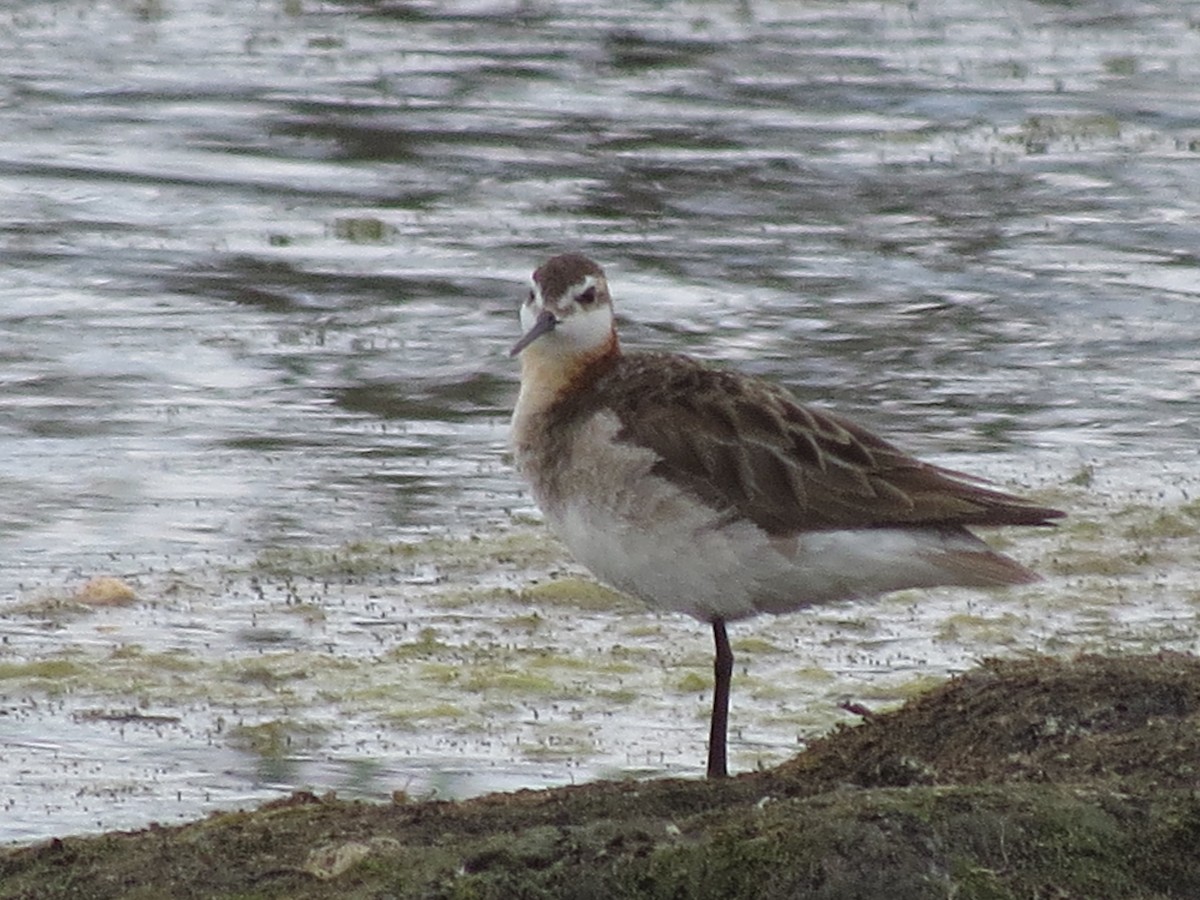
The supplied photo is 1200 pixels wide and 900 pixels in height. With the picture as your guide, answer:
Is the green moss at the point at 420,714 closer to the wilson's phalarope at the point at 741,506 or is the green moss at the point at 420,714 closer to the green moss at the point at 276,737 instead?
the green moss at the point at 276,737

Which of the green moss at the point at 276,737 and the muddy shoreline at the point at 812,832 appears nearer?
the muddy shoreline at the point at 812,832

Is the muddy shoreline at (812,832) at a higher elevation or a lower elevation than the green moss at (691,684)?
higher

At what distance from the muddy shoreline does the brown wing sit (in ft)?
2.08

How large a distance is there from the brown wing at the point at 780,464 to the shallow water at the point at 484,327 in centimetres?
116

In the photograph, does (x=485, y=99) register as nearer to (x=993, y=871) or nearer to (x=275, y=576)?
(x=275, y=576)

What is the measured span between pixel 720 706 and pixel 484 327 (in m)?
5.79

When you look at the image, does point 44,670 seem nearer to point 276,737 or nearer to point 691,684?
point 276,737

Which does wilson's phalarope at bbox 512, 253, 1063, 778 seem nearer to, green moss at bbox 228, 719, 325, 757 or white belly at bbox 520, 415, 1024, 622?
white belly at bbox 520, 415, 1024, 622

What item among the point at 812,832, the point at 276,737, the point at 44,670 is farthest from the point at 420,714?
the point at 812,832

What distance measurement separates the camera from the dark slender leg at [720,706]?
6.34m

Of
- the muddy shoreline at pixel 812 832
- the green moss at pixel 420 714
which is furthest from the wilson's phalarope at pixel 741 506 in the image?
the green moss at pixel 420 714

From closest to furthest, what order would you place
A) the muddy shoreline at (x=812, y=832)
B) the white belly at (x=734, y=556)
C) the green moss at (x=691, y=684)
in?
1. the muddy shoreline at (x=812, y=832)
2. the white belly at (x=734, y=556)
3. the green moss at (x=691, y=684)

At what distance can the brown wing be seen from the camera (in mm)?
6352

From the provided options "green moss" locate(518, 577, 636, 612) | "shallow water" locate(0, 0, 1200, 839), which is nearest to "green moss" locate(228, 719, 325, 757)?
"shallow water" locate(0, 0, 1200, 839)
